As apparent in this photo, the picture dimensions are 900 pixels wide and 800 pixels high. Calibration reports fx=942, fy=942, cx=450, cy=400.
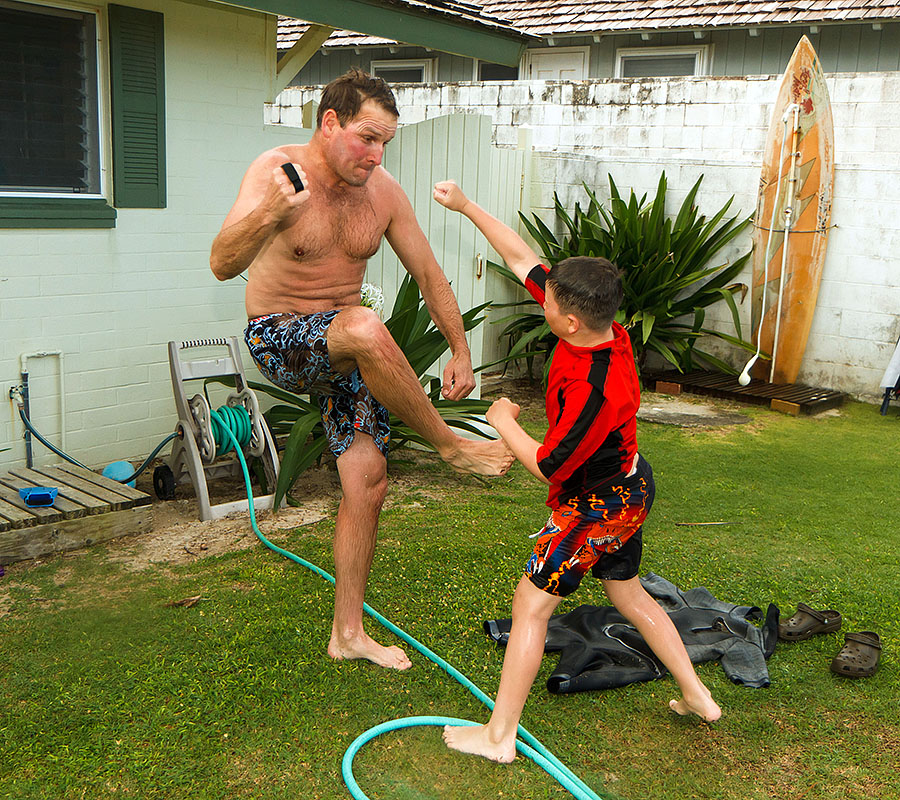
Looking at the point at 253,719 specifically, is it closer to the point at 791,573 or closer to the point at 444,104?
the point at 791,573

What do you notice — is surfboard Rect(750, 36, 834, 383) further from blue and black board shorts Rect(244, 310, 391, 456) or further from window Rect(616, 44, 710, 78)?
blue and black board shorts Rect(244, 310, 391, 456)

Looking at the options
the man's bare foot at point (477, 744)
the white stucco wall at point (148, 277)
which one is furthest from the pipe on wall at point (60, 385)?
the man's bare foot at point (477, 744)

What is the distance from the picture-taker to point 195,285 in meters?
5.62

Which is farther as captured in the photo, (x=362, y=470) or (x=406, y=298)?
(x=406, y=298)

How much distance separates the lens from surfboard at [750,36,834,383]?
7.65 m

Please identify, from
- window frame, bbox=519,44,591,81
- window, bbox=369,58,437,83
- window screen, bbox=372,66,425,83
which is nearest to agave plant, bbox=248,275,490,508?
window frame, bbox=519,44,591,81

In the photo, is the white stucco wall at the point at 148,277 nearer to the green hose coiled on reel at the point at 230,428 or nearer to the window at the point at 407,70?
the green hose coiled on reel at the point at 230,428

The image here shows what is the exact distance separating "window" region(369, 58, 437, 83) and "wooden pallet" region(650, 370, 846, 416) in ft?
19.7

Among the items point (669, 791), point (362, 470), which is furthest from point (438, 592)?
point (669, 791)

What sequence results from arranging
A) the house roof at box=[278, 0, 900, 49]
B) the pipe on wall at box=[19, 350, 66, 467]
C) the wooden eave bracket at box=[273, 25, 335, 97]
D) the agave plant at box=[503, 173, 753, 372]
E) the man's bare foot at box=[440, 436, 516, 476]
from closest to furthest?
the man's bare foot at box=[440, 436, 516, 476] → the pipe on wall at box=[19, 350, 66, 467] → the wooden eave bracket at box=[273, 25, 335, 97] → the agave plant at box=[503, 173, 753, 372] → the house roof at box=[278, 0, 900, 49]

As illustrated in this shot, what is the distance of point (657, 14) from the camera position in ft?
35.0

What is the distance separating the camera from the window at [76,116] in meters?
4.79

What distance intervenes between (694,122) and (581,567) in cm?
711

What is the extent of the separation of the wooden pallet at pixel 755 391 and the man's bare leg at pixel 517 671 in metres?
5.40
